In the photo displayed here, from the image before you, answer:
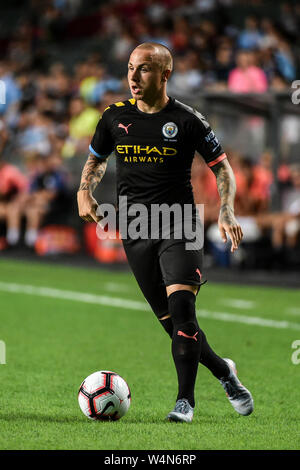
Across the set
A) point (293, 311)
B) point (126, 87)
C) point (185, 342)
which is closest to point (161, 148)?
point (185, 342)

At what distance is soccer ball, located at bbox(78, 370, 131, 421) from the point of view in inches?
231

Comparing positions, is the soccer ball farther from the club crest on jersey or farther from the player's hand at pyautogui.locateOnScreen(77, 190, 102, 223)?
the club crest on jersey

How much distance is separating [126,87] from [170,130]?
1294 centimetres

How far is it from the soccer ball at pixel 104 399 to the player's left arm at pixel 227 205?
1.19 m

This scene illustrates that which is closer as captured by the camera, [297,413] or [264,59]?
[297,413]

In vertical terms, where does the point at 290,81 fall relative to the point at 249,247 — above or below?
above

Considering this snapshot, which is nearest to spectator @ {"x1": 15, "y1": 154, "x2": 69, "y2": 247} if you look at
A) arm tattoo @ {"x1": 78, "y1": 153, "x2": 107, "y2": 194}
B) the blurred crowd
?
the blurred crowd

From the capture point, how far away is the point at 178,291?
5.81m

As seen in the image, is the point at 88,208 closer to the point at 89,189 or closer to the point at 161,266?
the point at 89,189

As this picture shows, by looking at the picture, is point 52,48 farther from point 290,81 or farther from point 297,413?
point 297,413

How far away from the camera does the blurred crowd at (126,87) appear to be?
15.9 meters

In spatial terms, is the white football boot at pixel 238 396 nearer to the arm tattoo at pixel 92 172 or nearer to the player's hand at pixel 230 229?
the player's hand at pixel 230 229

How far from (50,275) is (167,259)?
34.4 feet

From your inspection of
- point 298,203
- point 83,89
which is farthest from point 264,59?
point 83,89
